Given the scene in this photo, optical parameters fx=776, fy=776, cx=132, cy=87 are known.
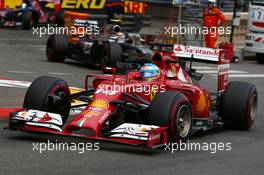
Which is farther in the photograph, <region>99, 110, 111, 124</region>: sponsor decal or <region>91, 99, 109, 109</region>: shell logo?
<region>91, 99, 109, 109</region>: shell logo

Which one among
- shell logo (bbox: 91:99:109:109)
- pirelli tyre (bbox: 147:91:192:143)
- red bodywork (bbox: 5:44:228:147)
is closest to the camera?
red bodywork (bbox: 5:44:228:147)

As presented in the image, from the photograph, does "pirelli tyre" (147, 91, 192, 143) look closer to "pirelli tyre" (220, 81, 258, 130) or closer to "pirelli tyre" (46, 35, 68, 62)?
"pirelli tyre" (220, 81, 258, 130)

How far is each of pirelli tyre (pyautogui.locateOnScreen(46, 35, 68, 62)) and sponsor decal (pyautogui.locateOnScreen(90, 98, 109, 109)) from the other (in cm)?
1101

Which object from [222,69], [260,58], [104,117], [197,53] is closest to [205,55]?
[197,53]

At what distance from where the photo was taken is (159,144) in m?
9.38

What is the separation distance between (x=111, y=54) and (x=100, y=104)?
9.13 m

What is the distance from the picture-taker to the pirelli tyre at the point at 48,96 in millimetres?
10141

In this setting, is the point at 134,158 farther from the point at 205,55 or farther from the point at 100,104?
the point at 205,55

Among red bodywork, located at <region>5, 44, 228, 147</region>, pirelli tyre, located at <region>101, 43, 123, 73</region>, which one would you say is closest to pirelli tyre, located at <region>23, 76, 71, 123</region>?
red bodywork, located at <region>5, 44, 228, 147</region>

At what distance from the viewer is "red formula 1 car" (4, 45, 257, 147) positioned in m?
9.50

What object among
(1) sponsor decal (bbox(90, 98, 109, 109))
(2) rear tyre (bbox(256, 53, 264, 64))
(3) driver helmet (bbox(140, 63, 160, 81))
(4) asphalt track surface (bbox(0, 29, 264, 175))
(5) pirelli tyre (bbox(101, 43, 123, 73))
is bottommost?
(2) rear tyre (bbox(256, 53, 264, 64))

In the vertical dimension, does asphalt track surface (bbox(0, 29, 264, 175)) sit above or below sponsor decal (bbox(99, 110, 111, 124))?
below

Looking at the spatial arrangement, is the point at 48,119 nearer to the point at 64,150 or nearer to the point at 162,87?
the point at 64,150

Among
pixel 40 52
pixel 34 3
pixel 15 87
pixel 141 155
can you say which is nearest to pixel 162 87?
pixel 141 155
